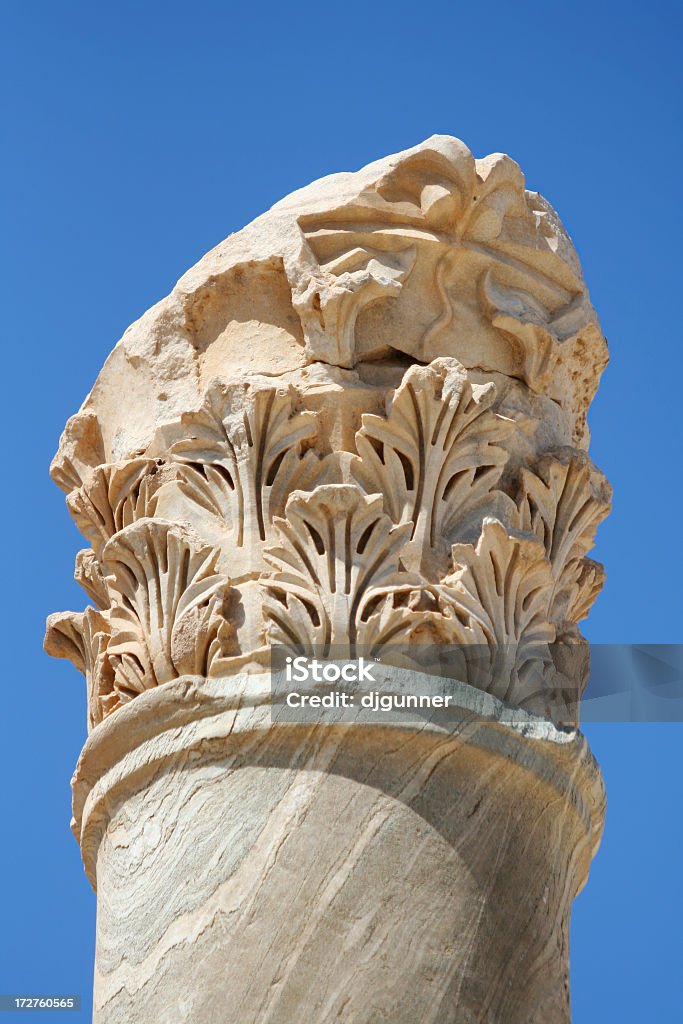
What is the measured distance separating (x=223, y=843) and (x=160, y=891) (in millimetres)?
406

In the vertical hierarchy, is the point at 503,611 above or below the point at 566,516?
below

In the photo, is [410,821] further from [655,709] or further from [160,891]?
[655,709]

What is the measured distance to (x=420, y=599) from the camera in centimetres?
839

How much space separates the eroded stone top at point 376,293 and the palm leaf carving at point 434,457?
43 cm

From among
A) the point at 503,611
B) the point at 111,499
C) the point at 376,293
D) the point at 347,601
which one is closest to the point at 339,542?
the point at 347,601

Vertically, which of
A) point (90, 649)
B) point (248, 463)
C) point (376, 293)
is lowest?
point (90, 649)

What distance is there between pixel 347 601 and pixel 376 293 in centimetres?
180

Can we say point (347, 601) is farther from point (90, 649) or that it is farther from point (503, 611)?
point (90, 649)

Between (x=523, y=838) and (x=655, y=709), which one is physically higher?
(x=655, y=709)

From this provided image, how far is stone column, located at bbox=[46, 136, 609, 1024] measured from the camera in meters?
7.85

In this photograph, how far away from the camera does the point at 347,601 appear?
27.3ft

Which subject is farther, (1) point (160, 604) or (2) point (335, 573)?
(1) point (160, 604)

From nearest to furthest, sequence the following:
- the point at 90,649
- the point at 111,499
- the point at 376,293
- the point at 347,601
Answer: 1. the point at 347,601
2. the point at 376,293
3. the point at 90,649
4. the point at 111,499

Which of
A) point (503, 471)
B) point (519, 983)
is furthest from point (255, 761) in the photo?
point (503, 471)
